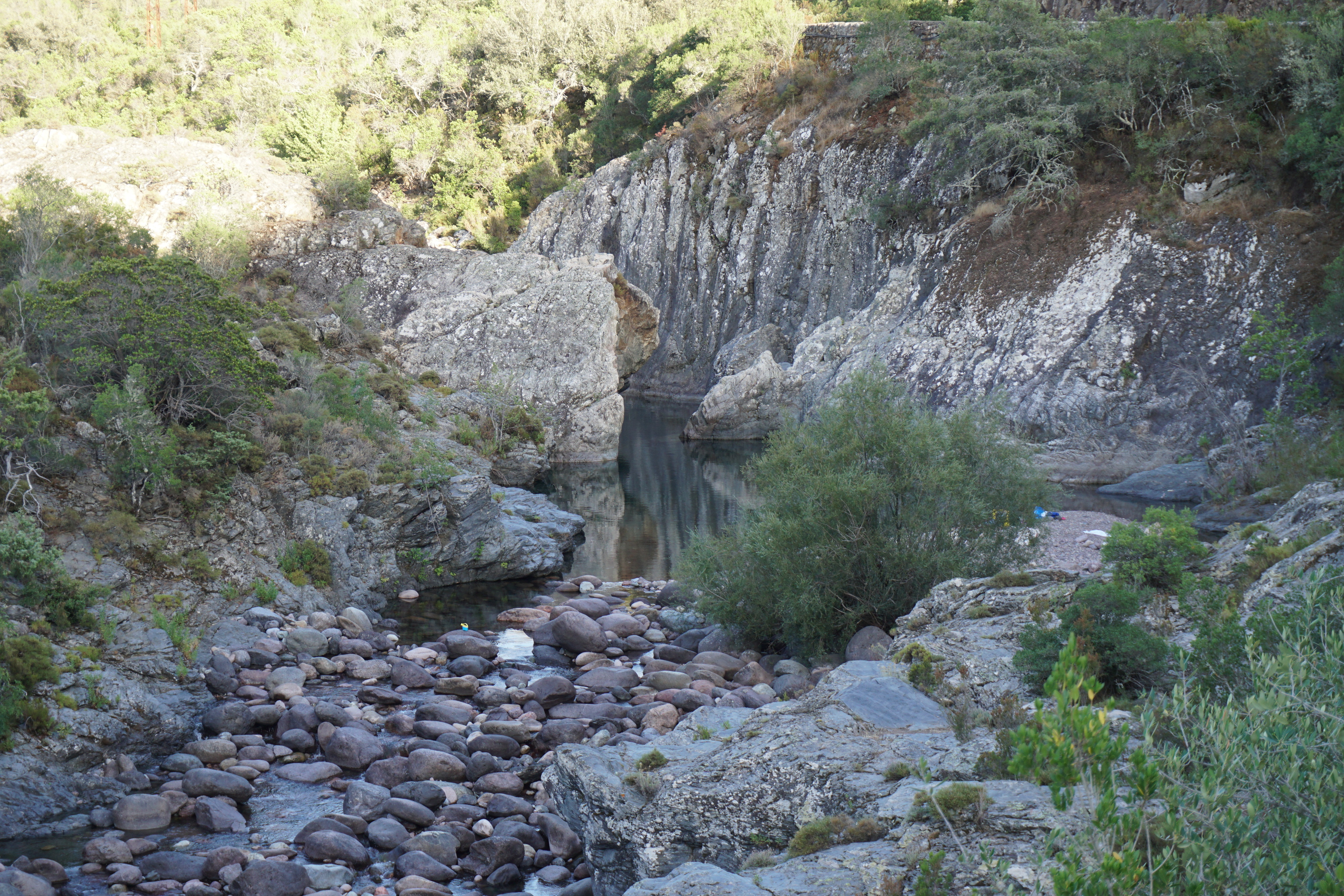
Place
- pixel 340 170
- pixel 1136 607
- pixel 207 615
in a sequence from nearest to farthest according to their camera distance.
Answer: pixel 1136 607
pixel 207 615
pixel 340 170

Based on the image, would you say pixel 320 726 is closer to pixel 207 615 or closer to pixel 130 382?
pixel 207 615

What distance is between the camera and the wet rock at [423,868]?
25.2ft

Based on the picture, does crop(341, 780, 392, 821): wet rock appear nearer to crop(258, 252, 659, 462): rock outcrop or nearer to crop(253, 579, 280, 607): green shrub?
crop(253, 579, 280, 607): green shrub

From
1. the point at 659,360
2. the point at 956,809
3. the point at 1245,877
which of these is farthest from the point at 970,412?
the point at 659,360

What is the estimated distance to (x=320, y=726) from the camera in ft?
34.1

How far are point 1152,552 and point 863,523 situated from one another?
→ 402cm

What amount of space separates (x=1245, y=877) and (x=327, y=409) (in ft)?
58.5

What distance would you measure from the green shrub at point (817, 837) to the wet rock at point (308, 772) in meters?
5.71

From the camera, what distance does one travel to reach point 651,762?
743cm

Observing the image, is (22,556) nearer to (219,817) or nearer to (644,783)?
(219,817)

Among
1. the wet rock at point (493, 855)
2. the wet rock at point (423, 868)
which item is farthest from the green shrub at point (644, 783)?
the wet rock at point (423, 868)

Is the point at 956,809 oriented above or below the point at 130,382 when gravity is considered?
below

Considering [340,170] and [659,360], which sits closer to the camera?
[340,170]

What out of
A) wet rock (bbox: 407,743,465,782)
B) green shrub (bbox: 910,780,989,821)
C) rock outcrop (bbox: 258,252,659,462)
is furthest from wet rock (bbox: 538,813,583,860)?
rock outcrop (bbox: 258,252,659,462)
